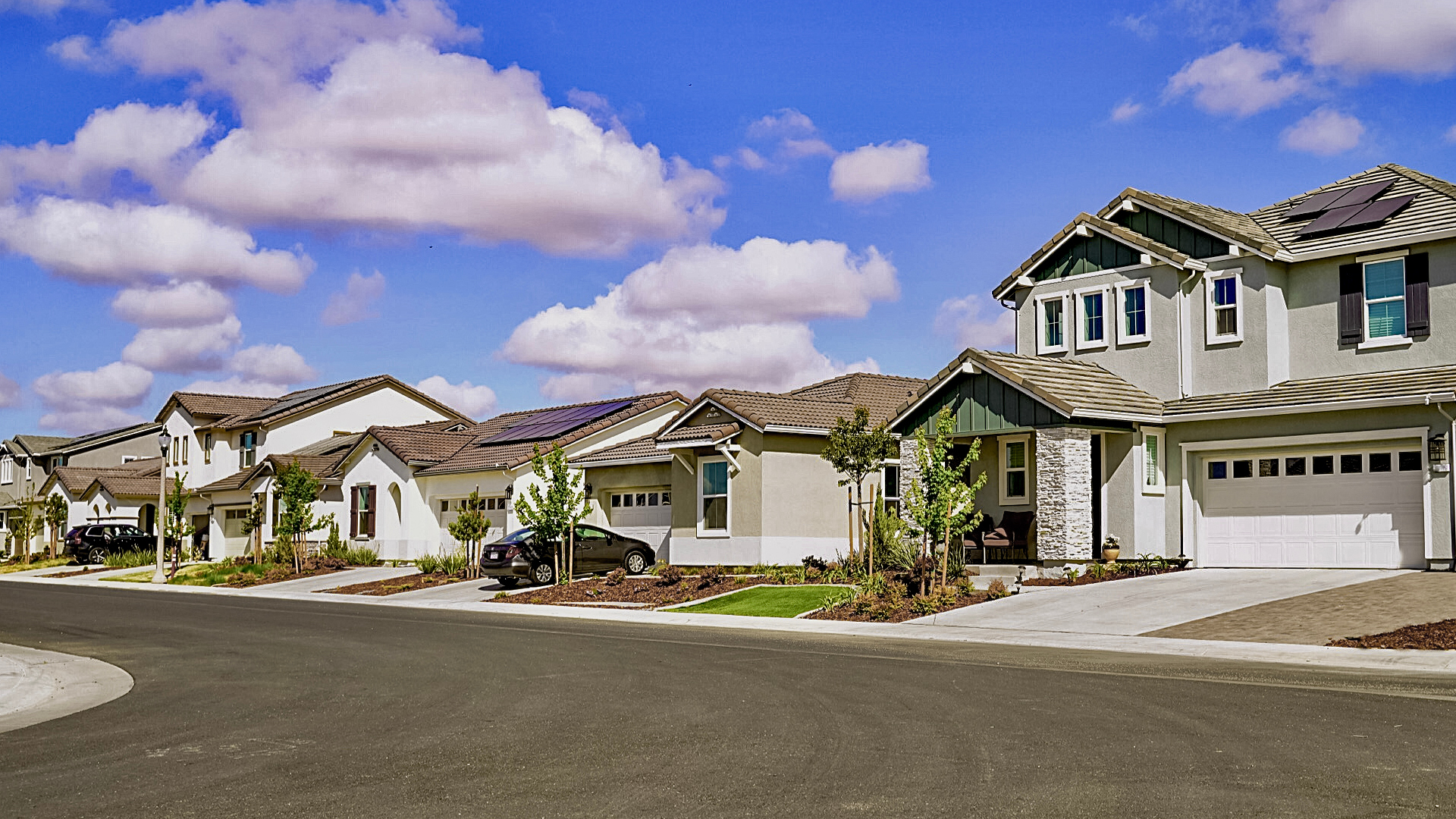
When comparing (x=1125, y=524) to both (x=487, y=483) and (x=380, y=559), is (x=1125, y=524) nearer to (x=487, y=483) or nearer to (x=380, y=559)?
(x=487, y=483)

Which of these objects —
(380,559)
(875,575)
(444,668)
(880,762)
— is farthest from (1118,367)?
(380,559)

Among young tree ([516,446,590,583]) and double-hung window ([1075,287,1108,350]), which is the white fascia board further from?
young tree ([516,446,590,583])

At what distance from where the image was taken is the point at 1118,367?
3038 cm

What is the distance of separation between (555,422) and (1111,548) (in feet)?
82.1

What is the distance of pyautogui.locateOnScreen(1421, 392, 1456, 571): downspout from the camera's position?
24.1m

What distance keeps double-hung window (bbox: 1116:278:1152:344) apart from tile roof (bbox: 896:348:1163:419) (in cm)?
95

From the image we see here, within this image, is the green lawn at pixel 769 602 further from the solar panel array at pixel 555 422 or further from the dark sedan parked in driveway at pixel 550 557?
the solar panel array at pixel 555 422

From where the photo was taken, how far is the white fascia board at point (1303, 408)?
24.7m

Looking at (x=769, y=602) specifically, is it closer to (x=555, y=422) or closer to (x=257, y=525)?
(x=555, y=422)

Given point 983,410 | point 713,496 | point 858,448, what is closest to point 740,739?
point 858,448

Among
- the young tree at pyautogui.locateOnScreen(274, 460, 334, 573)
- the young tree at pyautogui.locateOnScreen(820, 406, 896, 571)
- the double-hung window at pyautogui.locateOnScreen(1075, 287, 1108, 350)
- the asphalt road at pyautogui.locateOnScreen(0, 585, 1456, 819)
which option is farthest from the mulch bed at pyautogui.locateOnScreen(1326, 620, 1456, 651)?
the young tree at pyautogui.locateOnScreen(274, 460, 334, 573)

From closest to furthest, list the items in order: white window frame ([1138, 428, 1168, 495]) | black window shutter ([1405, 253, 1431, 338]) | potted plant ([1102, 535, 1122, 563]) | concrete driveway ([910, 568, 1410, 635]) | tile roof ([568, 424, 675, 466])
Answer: concrete driveway ([910, 568, 1410, 635])
black window shutter ([1405, 253, 1431, 338])
potted plant ([1102, 535, 1122, 563])
white window frame ([1138, 428, 1168, 495])
tile roof ([568, 424, 675, 466])

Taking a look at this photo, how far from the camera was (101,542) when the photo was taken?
59.2 m

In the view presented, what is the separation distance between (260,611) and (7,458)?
66.8 meters
